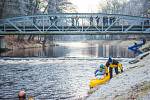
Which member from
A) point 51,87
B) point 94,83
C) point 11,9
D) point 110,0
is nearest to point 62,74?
point 51,87

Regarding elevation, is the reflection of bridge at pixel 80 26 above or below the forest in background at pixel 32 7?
below

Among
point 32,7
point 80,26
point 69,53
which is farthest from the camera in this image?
point 32,7

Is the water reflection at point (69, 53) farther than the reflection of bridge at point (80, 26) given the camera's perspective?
No

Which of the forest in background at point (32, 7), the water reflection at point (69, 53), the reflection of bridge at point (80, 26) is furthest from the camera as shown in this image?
the forest in background at point (32, 7)

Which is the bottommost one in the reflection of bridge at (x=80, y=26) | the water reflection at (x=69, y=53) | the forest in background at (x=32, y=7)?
the water reflection at (x=69, y=53)

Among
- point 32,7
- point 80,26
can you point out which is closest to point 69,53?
point 80,26

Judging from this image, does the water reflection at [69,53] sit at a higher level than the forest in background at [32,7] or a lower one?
lower

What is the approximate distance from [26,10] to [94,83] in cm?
6198

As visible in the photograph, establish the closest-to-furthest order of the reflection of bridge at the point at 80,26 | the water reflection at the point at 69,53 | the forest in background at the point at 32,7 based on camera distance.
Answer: the water reflection at the point at 69,53
the reflection of bridge at the point at 80,26
the forest in background at the point at 32,7

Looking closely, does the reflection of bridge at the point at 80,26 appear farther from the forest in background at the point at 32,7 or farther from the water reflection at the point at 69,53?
the forest in background at the point at 32,7

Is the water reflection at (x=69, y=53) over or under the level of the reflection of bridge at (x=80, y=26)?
under

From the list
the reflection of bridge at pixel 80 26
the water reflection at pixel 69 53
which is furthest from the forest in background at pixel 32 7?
the reflection of bridge at pixel 80 26

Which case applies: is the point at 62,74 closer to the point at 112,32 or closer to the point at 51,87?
the point at 51,87

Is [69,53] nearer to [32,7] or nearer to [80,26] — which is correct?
[80,26]
